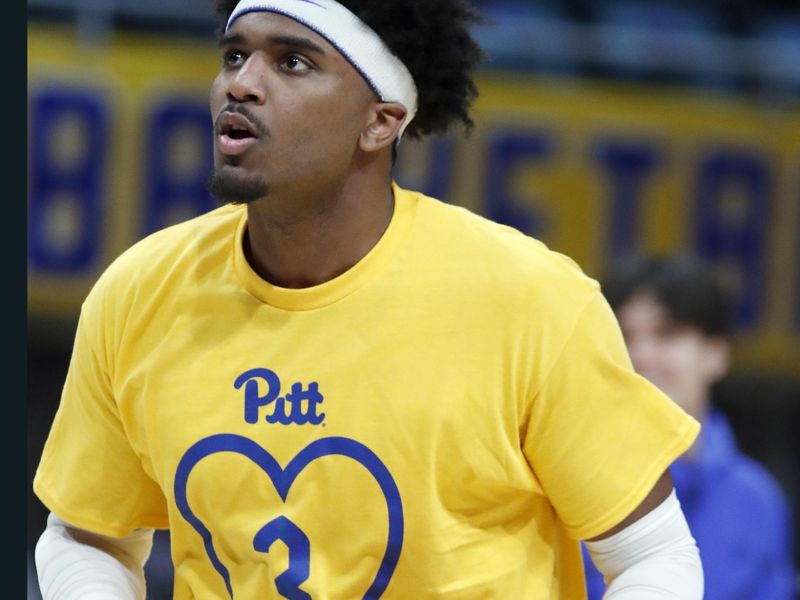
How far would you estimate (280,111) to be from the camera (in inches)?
87.6

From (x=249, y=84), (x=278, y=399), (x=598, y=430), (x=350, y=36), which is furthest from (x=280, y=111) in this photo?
(x=598, y=430)

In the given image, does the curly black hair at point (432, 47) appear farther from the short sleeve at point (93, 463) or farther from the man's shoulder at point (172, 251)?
the short sleeve at point (93, 463)

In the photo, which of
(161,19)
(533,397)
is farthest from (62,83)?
(533,397)

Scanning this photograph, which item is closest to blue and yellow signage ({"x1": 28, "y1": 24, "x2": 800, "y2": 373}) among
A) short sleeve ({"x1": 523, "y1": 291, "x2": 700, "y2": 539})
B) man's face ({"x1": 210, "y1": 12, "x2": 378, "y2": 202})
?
man's face ({"x1": 210, "y1": 12, "x2": 378, "y2": 202})

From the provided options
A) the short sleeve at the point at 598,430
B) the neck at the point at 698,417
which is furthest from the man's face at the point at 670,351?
the short sleeve at the point at 598,430

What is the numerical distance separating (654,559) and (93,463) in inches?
35.3

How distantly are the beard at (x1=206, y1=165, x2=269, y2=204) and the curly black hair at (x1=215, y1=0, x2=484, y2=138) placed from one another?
1.03ft

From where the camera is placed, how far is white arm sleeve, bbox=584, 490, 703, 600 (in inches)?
87.3

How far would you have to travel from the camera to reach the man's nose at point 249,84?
7.25ft

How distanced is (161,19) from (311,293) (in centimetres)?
420

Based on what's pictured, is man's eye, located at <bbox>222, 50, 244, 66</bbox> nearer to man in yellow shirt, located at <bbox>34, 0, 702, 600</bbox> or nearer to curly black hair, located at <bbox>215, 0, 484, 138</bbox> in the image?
man in yellow shirt, located at <bbox>34, 0, 702, 600</bbox>

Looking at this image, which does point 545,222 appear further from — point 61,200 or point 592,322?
point 592,322

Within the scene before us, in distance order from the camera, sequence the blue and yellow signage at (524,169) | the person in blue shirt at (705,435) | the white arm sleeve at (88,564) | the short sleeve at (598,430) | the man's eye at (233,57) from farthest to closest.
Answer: the blue and yellow signage at (524,169)
the person in blue shirt at (705,435)
the white arm sleeve at (88,564)
the man's eye at (233,57)
the short sleeve at (598,430)

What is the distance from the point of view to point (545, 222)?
22.5 feet
